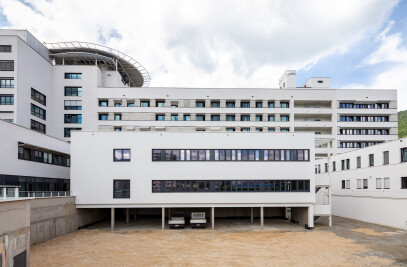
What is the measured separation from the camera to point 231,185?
27734 millimetres

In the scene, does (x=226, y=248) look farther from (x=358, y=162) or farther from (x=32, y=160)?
(x=358, y=162)

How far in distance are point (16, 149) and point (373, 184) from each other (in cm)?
3660

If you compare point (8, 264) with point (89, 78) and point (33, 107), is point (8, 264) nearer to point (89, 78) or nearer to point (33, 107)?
point (33, 107)

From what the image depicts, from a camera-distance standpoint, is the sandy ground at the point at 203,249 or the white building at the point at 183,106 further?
the white building at the point at 183,106

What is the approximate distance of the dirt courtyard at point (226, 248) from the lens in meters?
17.0

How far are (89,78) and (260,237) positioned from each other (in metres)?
38.3

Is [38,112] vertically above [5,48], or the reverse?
[5,48]

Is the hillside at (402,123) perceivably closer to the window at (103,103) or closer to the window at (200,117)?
the window at (200,117)

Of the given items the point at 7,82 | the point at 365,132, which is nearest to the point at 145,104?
the point at 7,82

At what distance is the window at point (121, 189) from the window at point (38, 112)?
24320mm

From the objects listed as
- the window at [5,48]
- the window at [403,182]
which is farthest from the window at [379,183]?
the window at [5,48]

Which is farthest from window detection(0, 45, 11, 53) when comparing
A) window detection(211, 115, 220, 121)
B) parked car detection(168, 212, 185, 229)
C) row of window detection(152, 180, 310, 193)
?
parked car detection(168, 212, 185, 229)

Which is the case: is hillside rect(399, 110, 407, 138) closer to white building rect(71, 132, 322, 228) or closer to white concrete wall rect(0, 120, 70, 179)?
white building rect(71, 132, 322, 228)

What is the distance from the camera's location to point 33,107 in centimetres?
4269
